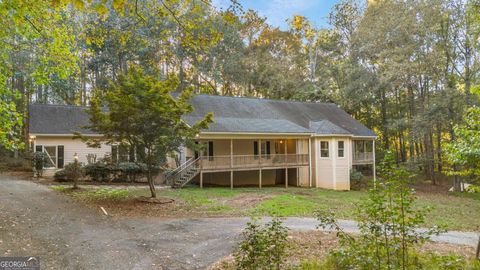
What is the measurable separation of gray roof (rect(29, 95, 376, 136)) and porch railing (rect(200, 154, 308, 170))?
68.4 inches


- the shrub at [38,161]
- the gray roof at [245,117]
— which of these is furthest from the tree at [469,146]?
the shrub at [38,161]

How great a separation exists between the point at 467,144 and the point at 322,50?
2961cm

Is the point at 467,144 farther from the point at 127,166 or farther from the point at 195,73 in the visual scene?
the point at 195,73

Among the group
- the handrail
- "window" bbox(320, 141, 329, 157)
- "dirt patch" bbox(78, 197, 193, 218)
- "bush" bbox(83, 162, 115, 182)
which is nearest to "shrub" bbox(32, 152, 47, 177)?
"bush" bbox(83, 162, 115, 182)

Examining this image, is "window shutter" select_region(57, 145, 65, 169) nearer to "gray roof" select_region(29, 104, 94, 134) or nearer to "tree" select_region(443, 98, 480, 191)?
"gray roof" select_region(29, 104, 94, 134)

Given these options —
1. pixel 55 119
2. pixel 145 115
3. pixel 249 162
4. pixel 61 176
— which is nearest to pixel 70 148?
pixel 55 119

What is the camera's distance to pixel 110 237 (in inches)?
310

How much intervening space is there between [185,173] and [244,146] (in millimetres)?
5407

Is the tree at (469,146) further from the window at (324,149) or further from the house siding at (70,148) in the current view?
the house siding at (70,148)

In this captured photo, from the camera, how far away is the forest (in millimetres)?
17594

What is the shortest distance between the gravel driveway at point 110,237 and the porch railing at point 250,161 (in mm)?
9238

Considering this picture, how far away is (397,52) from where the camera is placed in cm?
2452

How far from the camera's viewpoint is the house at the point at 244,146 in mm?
20531

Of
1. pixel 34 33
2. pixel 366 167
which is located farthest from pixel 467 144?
pixel 366 167
